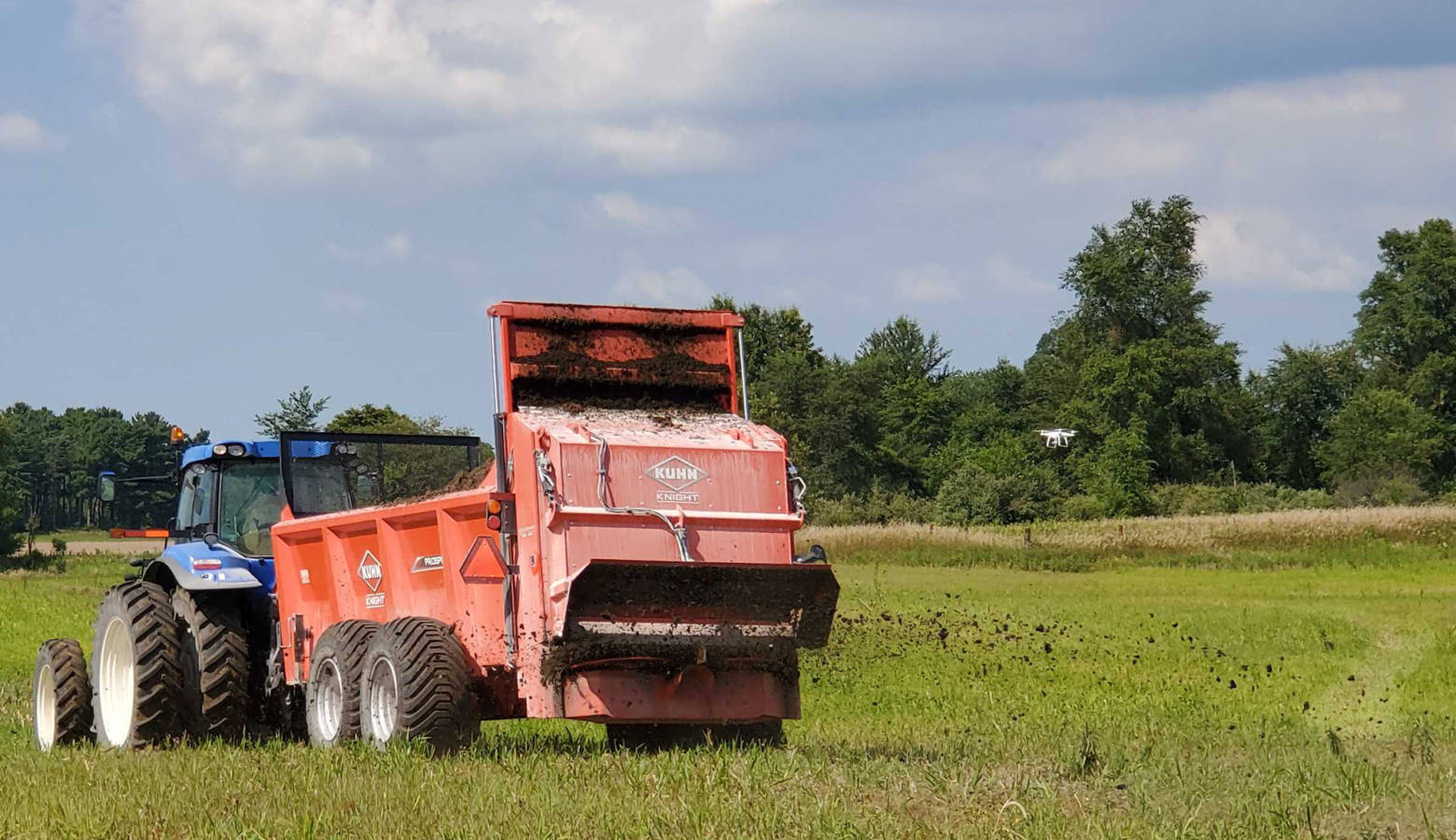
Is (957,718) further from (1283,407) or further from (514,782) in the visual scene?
(1283,407)

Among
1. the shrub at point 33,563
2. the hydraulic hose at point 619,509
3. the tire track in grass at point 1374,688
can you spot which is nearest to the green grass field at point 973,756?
the tire track in grass at point 1374,688

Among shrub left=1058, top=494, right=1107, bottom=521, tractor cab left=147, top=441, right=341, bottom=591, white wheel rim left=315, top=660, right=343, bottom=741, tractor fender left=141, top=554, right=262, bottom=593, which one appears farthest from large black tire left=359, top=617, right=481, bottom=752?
shrub left=1058, top=494, right=1107, bottom=521

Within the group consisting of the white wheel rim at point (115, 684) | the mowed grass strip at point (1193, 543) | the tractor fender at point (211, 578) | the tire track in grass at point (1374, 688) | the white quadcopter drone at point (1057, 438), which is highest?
the white quadcopter drone at point (1057, 438)

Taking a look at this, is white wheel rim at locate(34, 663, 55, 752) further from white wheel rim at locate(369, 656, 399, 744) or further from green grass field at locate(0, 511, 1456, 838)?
white wheel rim at locate(369, 656, 399, 744)

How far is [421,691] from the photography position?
35.8ft

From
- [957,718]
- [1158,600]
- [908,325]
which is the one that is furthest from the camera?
[908,325]

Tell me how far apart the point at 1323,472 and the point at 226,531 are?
3909 inches

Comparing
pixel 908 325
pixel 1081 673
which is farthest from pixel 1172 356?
pixel 1081 673

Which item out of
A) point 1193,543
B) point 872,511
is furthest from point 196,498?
point 872,511

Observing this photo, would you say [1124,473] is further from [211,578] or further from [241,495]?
[211,578]

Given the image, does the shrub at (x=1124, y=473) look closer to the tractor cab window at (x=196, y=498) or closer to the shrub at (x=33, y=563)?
the shrub at (x=33, y=563)

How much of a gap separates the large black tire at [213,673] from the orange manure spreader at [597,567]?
40.2 inches

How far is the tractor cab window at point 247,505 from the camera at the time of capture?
48.7ft

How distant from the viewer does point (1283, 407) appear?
111 m
